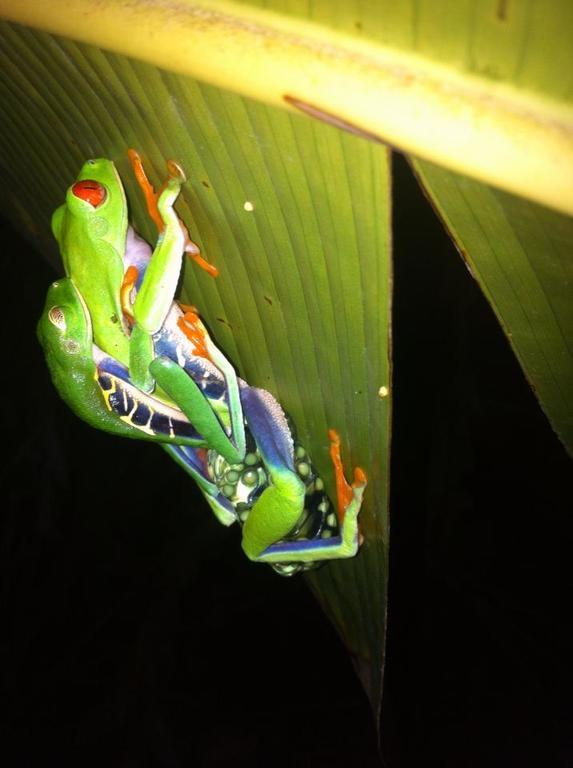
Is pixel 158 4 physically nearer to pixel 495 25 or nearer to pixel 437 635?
pixel 495 25

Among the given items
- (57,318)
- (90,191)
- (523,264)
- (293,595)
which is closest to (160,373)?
(57,318)

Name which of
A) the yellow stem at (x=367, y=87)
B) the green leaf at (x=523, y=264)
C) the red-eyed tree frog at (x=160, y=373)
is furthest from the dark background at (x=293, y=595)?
the yellow stem at (x=367, y=87)

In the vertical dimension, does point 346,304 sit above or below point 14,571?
above

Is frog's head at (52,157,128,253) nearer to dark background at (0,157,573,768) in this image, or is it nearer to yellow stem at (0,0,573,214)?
yellow stem at (0,0,573,214)

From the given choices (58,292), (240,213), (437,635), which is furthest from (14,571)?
(240,213)

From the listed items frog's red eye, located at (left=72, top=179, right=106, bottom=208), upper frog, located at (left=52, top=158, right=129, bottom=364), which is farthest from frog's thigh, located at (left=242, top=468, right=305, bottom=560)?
frog's red eye, located at (left=72, top=179, right=106, bottom=208)
